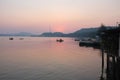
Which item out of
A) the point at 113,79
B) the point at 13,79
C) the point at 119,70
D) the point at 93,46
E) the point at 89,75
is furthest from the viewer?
the point at 93,46

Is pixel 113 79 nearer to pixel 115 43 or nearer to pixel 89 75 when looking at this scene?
pixel 115 43

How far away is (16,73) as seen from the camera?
38188 millimetres

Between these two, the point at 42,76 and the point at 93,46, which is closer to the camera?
the point at 42,76

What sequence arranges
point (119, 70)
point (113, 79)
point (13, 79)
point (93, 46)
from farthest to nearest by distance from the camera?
point (93, 46) < point (13, 79) < point (113, 79) < point (119, 70)

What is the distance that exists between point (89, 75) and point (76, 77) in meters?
3.16

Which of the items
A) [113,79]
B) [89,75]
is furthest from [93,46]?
[113,79]

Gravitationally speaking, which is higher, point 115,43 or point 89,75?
point 115,43

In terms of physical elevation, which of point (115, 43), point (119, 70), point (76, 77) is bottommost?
point (76, 77)

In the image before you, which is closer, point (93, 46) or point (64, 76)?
point (64, 76)

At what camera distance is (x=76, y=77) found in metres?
35.2

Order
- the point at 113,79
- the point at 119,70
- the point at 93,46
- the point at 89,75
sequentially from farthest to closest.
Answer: the point at 93,46 < the point at 89,75 < the point at 113,79 < the point at 119,70

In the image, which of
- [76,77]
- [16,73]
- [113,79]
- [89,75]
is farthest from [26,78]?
[113,79]

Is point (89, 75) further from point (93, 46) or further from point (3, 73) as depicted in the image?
point (93, 46)

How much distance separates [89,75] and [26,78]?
39.8 feet
